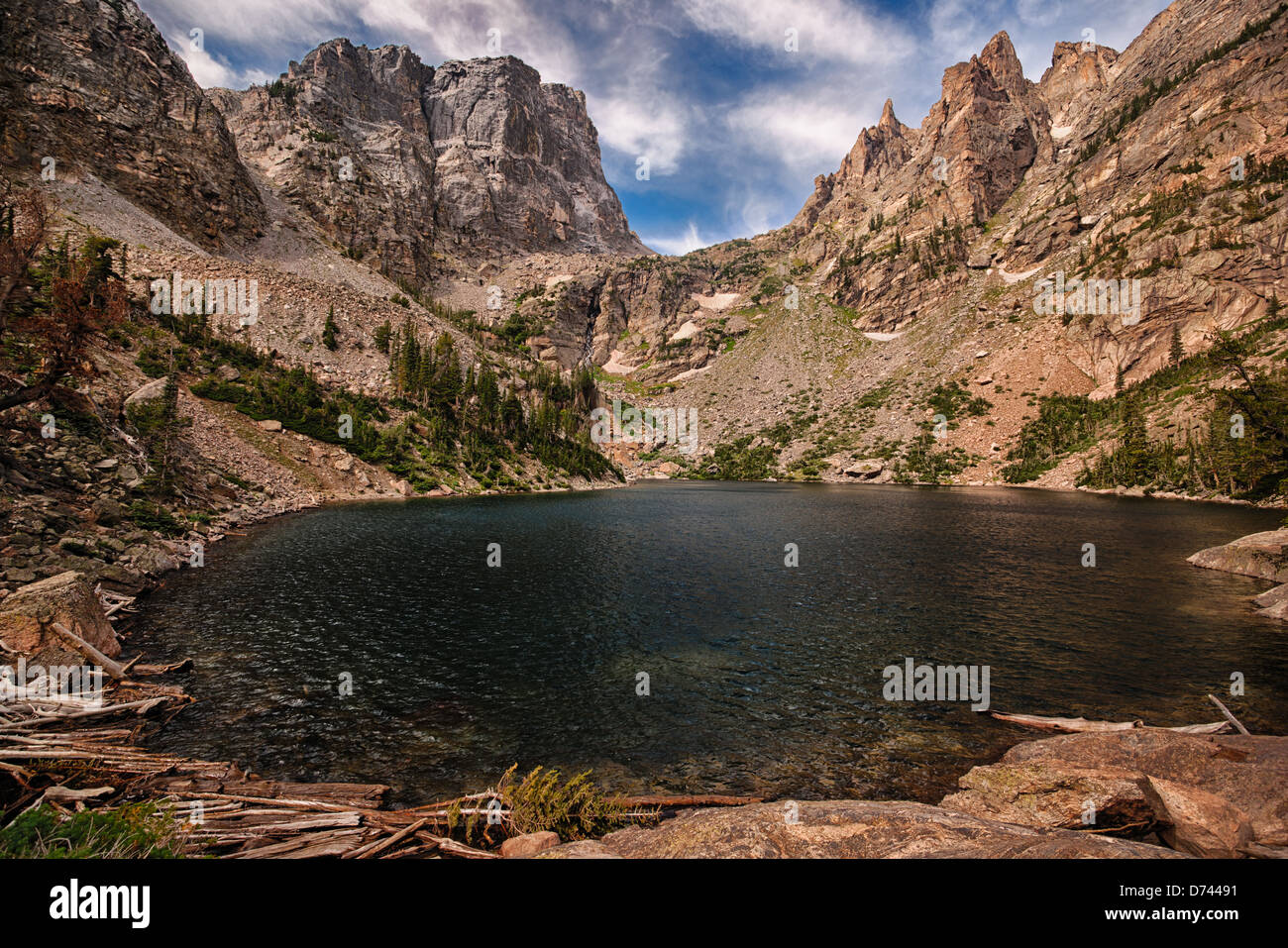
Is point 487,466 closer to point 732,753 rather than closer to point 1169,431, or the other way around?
point 732,753

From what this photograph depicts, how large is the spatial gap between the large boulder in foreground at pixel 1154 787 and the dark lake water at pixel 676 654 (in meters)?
1.48

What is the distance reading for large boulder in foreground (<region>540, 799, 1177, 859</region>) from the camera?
655cm

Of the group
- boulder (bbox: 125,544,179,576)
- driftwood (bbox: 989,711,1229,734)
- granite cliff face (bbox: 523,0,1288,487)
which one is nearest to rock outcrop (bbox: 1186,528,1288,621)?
driftwood (bbox: 989,711,1229,734)

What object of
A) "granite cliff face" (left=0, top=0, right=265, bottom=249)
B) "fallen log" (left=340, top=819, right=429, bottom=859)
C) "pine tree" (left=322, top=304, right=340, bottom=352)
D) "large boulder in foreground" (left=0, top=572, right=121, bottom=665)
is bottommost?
"fallen log" (left=340, top=819, right=429, bottom=859)

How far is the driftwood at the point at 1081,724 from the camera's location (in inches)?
467

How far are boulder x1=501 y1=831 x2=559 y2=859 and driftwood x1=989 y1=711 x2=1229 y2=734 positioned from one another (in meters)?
13.1

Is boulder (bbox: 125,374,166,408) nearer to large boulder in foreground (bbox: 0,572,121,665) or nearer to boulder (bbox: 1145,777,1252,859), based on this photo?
large boulder in foreground (bbox: 0,572,121,665)

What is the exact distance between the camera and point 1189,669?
16422 millimetres

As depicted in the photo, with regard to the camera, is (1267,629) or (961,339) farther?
(961,339)

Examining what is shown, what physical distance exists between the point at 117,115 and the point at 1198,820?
147 metres

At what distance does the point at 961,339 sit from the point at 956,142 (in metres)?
103

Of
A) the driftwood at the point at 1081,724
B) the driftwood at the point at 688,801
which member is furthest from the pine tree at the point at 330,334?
the driftwood at the point at 1081,724

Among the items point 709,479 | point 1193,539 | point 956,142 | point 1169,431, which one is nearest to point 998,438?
point 1169,431

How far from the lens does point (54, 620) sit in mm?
12875
